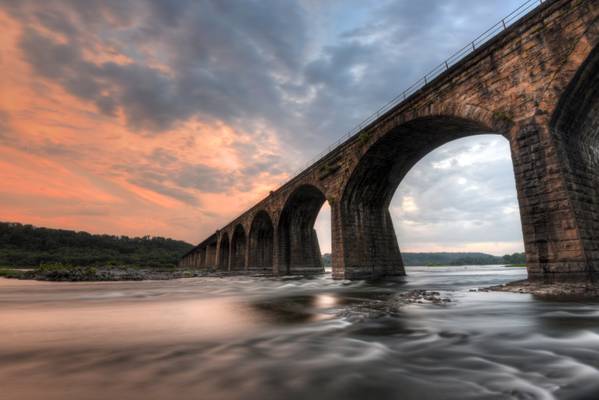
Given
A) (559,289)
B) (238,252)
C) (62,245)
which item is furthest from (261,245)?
(62,245)

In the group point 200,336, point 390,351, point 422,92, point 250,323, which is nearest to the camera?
point 390,351

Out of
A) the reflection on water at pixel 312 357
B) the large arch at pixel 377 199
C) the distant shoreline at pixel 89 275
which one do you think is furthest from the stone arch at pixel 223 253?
the reflection on water at pixel 312 357

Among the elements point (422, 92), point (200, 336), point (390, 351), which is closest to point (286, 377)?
point (390, 351)

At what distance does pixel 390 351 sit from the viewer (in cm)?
366

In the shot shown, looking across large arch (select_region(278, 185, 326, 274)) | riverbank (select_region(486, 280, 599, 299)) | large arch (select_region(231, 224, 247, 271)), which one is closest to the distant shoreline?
large arch (select_region(278, 185, 326, 274))

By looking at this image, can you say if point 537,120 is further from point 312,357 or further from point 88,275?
point 88,275

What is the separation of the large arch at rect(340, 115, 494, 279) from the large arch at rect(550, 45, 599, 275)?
778 cm

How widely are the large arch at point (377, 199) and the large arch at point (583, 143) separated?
25.5 feet

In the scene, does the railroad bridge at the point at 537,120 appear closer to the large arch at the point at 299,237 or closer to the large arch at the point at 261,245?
the large arch at the point at 299,237

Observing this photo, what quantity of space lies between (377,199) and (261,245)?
89.9 ft

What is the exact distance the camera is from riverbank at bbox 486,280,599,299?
9336mm

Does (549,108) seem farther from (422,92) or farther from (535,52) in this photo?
(422,92)

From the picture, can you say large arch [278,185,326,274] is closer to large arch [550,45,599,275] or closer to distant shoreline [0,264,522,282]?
distant shoreline [0,264,522,282]

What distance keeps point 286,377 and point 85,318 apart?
256 inches
